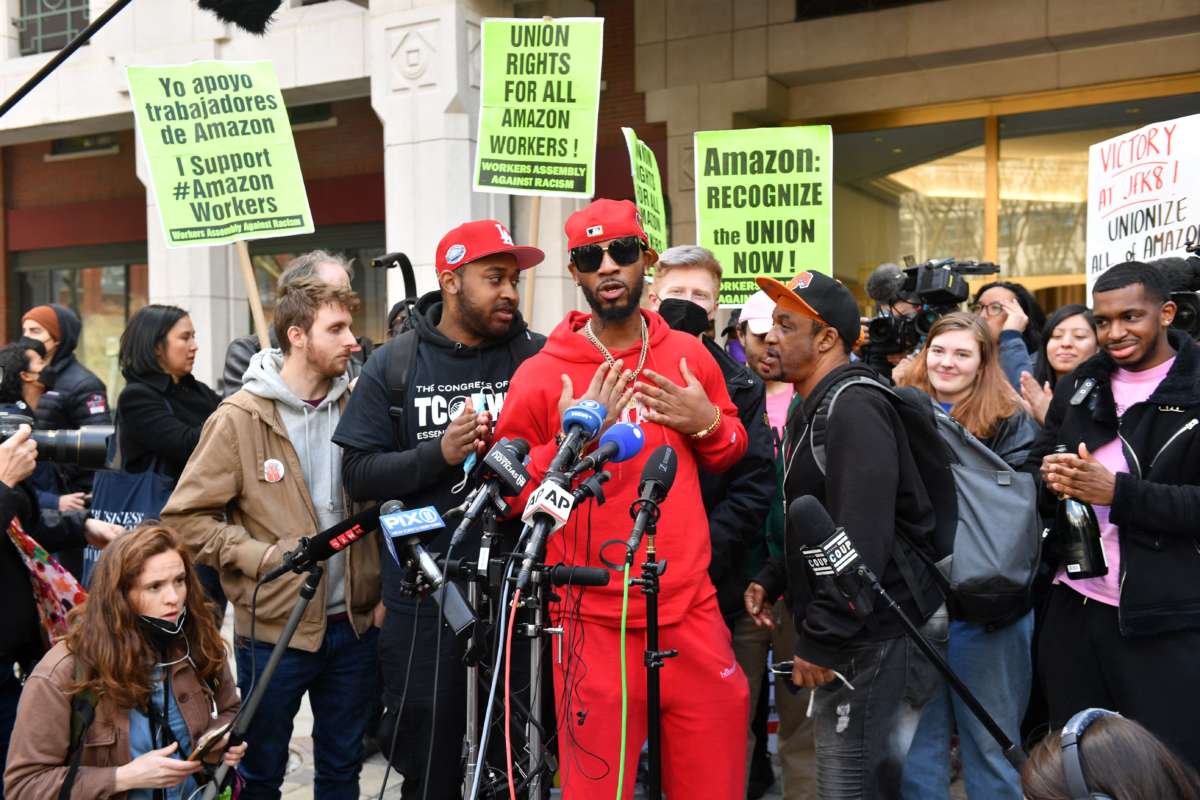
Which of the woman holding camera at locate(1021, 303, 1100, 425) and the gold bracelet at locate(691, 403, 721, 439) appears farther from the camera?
the woman holding camera at locate(1021, 303, 1100, 425)

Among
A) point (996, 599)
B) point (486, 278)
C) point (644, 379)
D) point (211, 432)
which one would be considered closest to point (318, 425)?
point (211, 432)

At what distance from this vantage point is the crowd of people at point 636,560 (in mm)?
3482

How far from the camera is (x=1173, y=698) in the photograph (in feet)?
12.0

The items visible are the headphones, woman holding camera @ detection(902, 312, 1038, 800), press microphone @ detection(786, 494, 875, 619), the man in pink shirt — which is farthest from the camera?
woman holding camera @ detection(902, 312, 1038, 800)

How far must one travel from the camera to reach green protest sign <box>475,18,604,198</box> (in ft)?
22.4

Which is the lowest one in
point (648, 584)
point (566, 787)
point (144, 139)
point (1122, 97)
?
point (566, 787)

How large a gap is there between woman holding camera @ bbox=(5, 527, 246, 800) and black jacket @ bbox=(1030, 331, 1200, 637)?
9.38 feet

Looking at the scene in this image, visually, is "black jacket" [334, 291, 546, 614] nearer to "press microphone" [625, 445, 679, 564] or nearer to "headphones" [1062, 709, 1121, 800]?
"press microphone" [625, 445, 679, 564]

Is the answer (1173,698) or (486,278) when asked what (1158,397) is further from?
(486,278)

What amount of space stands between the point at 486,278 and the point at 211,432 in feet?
3.82

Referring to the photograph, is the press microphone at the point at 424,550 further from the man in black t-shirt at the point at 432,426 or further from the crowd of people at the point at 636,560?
the man in black t-shirt at the point at 432,426

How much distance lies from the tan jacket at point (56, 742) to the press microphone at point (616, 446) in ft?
5.91

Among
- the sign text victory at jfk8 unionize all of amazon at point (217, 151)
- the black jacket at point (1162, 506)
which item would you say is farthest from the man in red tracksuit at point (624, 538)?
the sign text victory at jfk8 unionize all of amazon at point (217, 151)

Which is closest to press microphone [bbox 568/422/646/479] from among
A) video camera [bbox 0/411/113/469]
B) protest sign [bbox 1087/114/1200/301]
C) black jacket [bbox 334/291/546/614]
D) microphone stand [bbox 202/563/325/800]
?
microphone stand [bbox 202/563/325/800]
